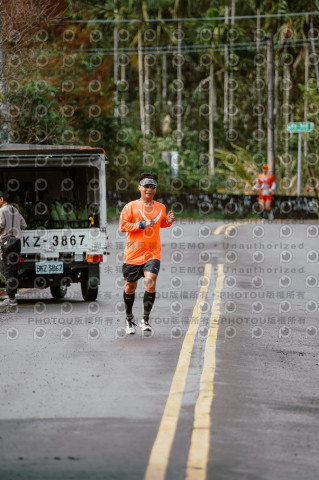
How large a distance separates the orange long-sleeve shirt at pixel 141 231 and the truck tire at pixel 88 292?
435 cm

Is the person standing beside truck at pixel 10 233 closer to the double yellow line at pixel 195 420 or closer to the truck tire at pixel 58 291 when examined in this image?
the truck tire at pixel 58 291

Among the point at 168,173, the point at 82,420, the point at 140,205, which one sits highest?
the point at 140,205

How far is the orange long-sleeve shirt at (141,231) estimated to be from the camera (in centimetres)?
1352

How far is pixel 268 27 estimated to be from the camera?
180 feet

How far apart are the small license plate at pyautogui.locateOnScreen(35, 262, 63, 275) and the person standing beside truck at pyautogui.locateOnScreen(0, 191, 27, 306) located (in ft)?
1.60

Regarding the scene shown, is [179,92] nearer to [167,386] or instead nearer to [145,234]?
[145,234]

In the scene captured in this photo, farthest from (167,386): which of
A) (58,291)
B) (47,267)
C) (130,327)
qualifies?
(58,291)

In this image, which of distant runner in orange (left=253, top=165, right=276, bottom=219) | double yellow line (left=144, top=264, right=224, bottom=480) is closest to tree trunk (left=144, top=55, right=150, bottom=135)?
distant runner in orange (left=253, top=165, right=276, bottom=219)

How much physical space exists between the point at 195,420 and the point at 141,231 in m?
5.06

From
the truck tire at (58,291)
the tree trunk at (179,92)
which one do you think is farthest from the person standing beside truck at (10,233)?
the tree trunk at (179,92)

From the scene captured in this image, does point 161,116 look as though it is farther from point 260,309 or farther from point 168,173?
point 260,309

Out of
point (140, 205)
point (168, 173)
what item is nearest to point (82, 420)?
point (140, 205)

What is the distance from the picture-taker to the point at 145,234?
44.8ft

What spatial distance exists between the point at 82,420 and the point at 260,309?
850 cm
